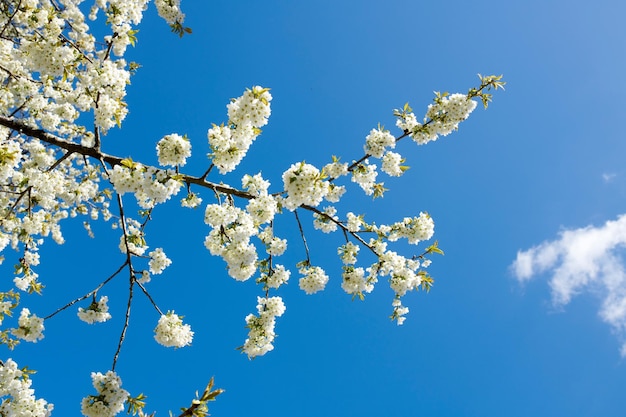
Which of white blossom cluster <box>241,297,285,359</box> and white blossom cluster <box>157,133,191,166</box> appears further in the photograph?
white blossom cluster <box>241,297,285,359</box>

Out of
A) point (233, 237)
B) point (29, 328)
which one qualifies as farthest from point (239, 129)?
point (29, 328)

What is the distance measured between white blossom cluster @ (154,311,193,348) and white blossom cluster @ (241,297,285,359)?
3.70 ft

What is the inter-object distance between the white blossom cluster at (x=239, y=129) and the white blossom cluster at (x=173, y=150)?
1.27 ft

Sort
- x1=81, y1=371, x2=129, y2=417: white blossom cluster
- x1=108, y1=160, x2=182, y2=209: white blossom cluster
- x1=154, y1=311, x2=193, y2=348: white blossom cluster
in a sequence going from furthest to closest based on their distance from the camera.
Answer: x1=154, y1=311, x2=193, y2=348: white blossom cluster < x1=108, y1=160, x2=182, y2=209: white blossom cluster < x1=81, y1=371, x2=129, y2=417: white blossom cluster

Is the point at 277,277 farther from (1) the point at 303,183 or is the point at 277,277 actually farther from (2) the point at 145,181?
(2) the point at 145,181

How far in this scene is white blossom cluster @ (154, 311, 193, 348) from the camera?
19.4 ft

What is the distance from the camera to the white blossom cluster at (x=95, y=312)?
19.8 feet

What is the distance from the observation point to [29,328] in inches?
237

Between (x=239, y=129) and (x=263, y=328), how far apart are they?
10.3 feet

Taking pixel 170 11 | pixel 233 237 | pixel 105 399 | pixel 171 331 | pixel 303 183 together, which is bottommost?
pixel 105 399

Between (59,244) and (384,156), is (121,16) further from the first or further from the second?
(59,244)

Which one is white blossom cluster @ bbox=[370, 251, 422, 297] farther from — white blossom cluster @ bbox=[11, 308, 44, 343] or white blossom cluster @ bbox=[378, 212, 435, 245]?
white blossom cluster @ bbox=[11, 308, 44, 343]

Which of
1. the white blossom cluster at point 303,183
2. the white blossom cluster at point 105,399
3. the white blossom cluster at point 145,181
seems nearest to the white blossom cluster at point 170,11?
the white blossom cluster at point 145,181

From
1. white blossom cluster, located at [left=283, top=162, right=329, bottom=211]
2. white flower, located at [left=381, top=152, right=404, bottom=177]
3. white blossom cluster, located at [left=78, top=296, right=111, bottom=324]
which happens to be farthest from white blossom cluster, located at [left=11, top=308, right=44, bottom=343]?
white flower, located at [left=381, top=152, right=404, bottom=177]
